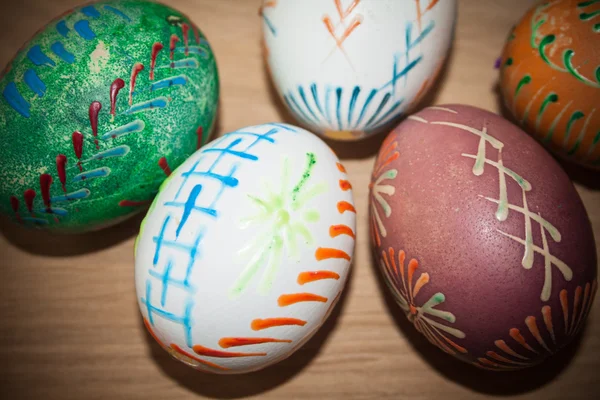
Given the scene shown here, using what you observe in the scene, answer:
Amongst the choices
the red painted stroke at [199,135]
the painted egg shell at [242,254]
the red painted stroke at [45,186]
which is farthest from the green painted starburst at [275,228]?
the red painted stroke at [45,186]

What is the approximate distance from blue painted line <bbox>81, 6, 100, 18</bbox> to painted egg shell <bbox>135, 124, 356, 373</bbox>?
0.30 m

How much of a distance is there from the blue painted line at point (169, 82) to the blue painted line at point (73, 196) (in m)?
0.19

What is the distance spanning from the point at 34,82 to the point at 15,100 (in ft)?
0.13

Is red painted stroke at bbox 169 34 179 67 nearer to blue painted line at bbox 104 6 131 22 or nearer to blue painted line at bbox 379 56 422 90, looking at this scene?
blue painted line at bbox 104 6 131 22

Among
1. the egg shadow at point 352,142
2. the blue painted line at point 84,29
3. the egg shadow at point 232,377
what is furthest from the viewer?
the egg shadow at point 352,142

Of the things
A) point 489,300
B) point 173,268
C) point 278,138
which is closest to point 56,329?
point 173,268

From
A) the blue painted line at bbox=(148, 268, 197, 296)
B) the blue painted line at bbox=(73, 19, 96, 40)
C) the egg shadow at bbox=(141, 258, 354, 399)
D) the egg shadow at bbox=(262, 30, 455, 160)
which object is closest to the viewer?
Answer: the blue painted line at bbox=(148, 268, 197, 296)

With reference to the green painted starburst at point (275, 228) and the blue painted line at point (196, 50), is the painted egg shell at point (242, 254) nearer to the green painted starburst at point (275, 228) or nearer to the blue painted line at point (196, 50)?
the green painted starburst at point (275, 228)

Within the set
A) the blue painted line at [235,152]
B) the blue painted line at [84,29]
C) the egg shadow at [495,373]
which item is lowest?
the egg shadow at [495,373]

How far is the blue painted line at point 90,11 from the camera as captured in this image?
0.70 m

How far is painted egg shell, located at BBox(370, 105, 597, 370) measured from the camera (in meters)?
0.60

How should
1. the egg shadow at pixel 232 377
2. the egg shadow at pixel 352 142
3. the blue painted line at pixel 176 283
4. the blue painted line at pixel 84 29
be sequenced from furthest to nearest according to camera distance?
the egg shadow at pixel 352 142, the egg shadow at pixel 232 377, the blue painted line at pixel 84 29, the blue painted line at pixel 176 283

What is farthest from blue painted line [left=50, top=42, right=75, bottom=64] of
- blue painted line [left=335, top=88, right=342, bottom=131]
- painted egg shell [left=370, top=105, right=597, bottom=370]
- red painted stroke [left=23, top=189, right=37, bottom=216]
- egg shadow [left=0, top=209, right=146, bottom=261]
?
painted egg shell [left=370, top=105, right=597, bottom=370]

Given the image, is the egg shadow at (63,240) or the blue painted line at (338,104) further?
the egg shadow at (63,240)
